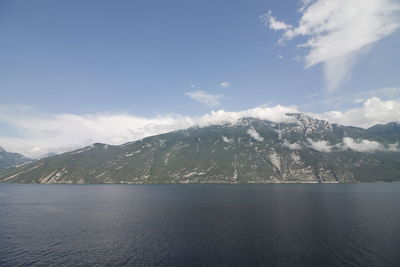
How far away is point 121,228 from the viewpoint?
361 ft

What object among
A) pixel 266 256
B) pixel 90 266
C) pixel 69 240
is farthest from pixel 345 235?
pixel 69 240

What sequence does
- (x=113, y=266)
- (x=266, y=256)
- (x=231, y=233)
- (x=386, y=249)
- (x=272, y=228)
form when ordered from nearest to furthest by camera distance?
(x=113, y=266), (x=266, y=256), (x=386, y=249), (x=231, y=233), (x=272, y=228)

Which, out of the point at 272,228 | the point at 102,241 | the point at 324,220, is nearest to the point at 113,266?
the point at 102,241

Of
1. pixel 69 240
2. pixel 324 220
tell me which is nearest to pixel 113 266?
pixel 69 240

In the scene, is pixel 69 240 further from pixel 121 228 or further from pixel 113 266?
pixel 113 266

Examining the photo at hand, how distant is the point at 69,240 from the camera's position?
296 ft

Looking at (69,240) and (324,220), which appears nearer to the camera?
(69,240)

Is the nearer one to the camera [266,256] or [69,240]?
[266,256]

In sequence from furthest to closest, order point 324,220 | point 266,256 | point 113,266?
point 324,220
point 266,256
point 113,266

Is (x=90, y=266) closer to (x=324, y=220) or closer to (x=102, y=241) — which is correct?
(x=102, y=241)

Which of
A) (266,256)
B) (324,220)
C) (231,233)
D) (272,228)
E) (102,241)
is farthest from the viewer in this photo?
(324,220)

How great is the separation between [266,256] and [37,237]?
87.0m

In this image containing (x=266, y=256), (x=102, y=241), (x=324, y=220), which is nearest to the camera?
(x=266, y=256)

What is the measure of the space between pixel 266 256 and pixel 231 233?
2770 centimetres
